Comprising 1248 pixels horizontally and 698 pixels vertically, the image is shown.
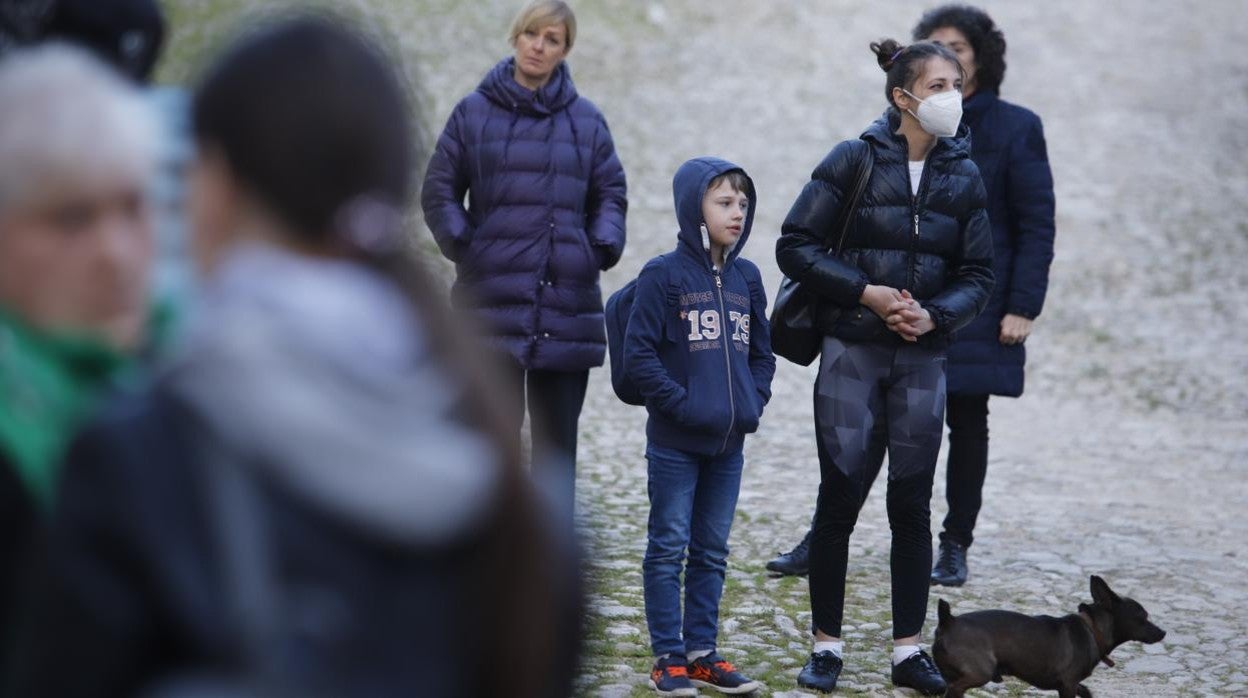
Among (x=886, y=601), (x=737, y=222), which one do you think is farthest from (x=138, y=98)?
(x=886, y=601)

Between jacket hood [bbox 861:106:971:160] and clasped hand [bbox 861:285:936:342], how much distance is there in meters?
0.53

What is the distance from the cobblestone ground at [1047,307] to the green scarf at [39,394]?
2.46ft

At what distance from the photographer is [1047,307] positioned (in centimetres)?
1508

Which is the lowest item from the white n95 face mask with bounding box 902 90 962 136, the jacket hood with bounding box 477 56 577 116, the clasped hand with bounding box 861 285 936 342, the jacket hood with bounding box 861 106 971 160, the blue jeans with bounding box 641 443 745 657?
the blue jeans with bounding box 641 443 745 657

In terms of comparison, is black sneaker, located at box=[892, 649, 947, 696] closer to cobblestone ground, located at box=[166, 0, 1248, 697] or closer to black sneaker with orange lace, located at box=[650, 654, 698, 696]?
cobblestone ground, located at box=[166, 0, 1248, 697]

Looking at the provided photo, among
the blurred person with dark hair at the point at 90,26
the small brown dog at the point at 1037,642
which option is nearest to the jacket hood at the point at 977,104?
the small brown dog at the point at 1037,642

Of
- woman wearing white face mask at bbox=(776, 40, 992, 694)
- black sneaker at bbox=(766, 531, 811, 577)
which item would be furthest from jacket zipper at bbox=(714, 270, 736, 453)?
black sneaker at bbox=(766, 531, 811, 577)

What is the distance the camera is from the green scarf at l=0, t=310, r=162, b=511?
1957 millimetres

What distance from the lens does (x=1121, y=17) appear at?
76.6 ft

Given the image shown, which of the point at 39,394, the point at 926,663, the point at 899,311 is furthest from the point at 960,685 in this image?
the point at 39,394

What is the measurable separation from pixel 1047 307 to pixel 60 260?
1397cm

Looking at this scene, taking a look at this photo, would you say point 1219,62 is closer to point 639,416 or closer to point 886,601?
point 639,416

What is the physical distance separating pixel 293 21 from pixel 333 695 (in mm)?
757

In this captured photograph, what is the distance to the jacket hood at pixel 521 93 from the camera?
6652mm
